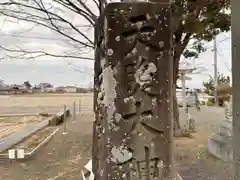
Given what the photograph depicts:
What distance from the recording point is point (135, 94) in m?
2.87

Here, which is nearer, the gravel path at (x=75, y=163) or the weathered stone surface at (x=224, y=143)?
the gravel path at (x=75, y=163)

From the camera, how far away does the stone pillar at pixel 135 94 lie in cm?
286

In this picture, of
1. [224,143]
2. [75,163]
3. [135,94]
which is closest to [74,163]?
[75,163]

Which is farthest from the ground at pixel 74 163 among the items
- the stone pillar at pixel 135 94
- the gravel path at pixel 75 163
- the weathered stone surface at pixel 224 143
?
the stone pillar at pixel 135 94

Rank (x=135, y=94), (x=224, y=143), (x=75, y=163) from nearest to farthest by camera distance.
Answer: (x=135, y=94)
(x=224, y=143)
(x=75, y=163)

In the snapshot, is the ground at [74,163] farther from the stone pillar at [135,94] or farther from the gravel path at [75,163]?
the stone pillar at [135,94]

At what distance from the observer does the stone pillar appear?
2.86m

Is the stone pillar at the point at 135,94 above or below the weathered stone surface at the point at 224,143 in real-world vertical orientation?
above

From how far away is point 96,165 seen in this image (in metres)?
3.18

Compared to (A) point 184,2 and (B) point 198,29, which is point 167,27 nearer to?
(A) point 184,2

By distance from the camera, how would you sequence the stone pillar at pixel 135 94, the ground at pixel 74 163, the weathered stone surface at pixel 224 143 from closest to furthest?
the stone pillar at pixel 135 94 → the ground at pixel 74 163 → the weathered stone surface at pixel 224 143

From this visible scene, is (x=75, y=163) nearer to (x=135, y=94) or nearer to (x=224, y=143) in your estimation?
(x=224, y=143)

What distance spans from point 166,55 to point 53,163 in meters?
5.24

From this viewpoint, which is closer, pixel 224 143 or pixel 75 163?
pixel 224 143
